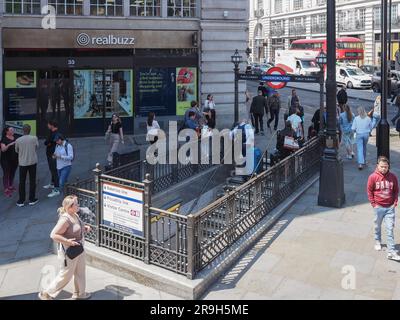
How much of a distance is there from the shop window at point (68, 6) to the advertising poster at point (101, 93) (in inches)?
83.9

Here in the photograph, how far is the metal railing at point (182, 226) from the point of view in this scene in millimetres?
7676

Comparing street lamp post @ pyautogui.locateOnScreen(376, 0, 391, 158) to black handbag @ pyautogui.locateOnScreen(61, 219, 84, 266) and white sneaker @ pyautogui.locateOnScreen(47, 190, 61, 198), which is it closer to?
white sneaker @ pyautogui.locateOnScreen(47, 190, 61, 198)

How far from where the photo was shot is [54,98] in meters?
20.5

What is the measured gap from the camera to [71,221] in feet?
23.1

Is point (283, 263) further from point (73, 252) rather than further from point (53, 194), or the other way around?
point (53, 194)

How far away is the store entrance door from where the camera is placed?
20.3m

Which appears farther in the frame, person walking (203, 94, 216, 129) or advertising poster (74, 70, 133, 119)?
advertising poster (74, 70, 133, 119)

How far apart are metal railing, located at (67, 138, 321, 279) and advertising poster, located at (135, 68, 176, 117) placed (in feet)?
39.0

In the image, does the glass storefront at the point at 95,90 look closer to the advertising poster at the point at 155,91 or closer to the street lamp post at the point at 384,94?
the advertising poster at the point at 155,91

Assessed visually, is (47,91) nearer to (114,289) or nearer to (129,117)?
(129,117)

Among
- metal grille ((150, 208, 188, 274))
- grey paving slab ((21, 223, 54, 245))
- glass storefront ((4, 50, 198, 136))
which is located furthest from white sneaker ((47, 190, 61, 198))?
glass storefront ((4, 50, 198, 136))

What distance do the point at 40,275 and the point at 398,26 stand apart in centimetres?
5588

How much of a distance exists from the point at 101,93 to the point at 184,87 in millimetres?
3419

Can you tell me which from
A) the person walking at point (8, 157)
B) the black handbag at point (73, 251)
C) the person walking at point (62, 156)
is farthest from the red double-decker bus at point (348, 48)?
the black handbag at point (73, 251)
